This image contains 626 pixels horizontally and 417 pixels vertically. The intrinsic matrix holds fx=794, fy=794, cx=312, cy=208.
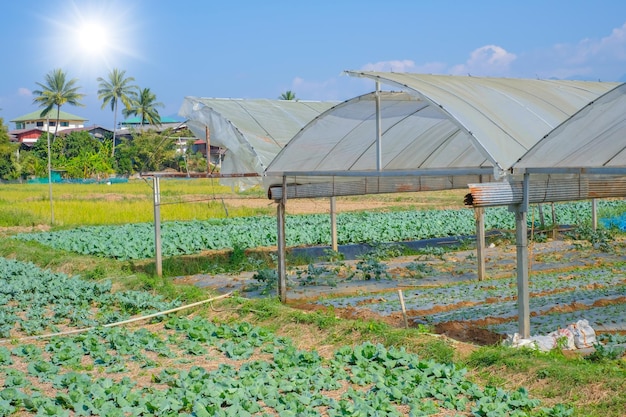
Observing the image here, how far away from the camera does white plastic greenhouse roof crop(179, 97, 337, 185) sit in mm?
14195

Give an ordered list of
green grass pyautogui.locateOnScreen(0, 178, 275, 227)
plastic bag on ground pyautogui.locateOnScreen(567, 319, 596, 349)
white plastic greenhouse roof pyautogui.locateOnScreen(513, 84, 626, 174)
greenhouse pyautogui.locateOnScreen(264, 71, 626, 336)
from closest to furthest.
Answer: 1. white plastic greenhouse roof pyautogui.locateOnScreen(513, 84, 626, 174)
2. plastic bag on ground pyautogui.locateOnScreen(567, 319, 596, 349)
3. greenhouse pyautogui.locateOnScreen(264, 71, 626, 336)
4. green grass pyautogui.locateOnScreen(0, 178, 275, 227)

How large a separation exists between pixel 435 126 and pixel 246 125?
391 centimetres

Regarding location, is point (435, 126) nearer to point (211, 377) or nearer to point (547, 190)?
point (547, 190)

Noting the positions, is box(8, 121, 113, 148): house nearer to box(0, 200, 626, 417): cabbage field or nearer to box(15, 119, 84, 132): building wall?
box(15, 119, 84, 132): building wall

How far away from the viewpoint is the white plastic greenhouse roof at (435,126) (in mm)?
9234

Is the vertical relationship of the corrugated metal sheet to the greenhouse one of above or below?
below

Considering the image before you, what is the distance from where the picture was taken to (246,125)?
576 inches

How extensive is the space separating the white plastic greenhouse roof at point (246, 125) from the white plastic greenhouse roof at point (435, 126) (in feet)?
2.73

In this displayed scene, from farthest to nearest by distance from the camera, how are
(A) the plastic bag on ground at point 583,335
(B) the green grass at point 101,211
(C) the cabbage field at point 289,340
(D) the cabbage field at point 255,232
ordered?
(B) the green grass at point 101,211 → (D) the cabbage field at point 255,232 → (A) the plastic bag on ground at point 583,335 → (C) the cabbage field at point 289,340

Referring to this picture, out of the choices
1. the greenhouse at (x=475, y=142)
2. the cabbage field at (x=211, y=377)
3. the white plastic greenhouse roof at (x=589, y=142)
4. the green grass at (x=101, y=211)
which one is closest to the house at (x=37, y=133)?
the green grass at (x=101, y=211)

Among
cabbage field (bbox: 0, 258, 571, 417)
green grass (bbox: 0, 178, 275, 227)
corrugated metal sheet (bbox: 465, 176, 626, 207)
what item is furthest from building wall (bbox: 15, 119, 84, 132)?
corrugated metal sheet (bbox: 465, 176, 626, 207)

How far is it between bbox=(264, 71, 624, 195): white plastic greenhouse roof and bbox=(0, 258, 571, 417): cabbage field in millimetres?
2975

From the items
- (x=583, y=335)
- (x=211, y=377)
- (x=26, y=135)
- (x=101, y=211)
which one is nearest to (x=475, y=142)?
(x=583, y=335)

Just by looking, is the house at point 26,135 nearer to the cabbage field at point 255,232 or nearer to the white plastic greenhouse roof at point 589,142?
the cabbage field at point 255,232
